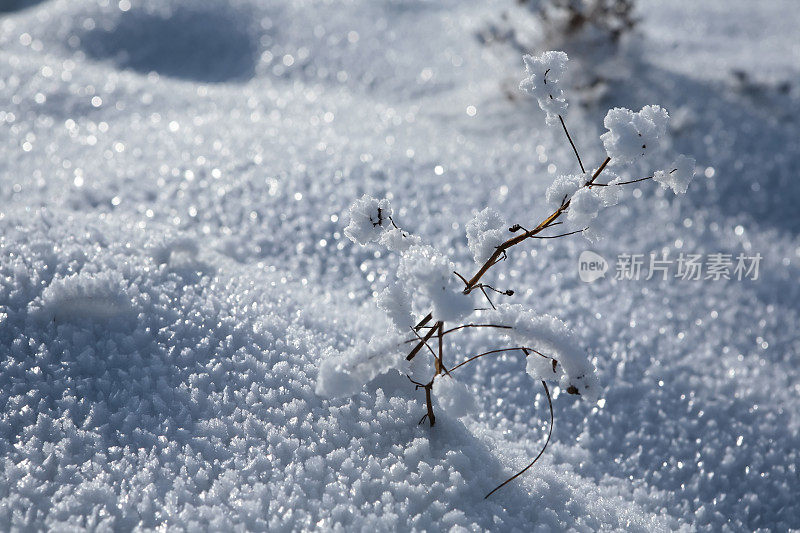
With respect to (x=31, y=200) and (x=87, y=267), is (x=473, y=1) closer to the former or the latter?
(x=31, y=200)

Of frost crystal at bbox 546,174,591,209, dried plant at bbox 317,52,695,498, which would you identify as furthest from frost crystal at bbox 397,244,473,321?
frost crystal at bbox 546,174,591,209

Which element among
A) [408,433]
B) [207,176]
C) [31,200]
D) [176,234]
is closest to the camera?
[408,433]

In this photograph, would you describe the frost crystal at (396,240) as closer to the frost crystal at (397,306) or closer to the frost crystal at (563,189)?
the frost crystal at (397,306)

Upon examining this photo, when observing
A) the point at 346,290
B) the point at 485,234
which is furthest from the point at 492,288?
the point at 346,290

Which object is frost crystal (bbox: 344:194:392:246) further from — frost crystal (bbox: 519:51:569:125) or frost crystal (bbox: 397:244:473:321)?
frost crystal (bbox: 519:51:569:125)

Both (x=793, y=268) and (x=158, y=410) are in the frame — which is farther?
(x=793, y=268)

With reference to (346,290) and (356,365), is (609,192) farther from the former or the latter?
(346,290)

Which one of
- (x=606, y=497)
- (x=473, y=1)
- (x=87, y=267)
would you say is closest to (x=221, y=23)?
(x=473, y=1)
